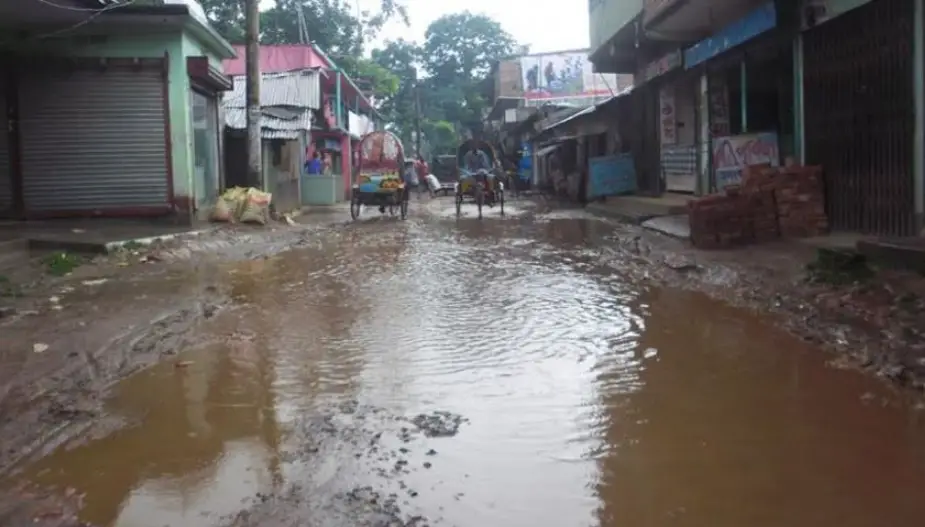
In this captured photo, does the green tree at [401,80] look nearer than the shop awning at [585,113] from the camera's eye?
No

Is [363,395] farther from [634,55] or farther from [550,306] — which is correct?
[634,55]

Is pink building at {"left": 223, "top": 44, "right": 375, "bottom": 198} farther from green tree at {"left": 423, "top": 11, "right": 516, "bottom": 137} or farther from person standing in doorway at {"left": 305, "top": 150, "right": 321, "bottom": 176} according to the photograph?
green tree at {"left": 423, "top": 11, "right": 516, "bottom": 137}

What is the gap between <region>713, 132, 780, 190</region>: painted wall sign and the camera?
14562 millimetres

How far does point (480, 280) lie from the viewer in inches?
406

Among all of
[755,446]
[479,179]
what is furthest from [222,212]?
[755,446]

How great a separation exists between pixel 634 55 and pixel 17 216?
50.6 ft

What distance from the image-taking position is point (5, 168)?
15.7m

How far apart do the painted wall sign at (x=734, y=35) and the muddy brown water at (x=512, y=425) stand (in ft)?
21.4

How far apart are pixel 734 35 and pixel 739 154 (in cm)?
218

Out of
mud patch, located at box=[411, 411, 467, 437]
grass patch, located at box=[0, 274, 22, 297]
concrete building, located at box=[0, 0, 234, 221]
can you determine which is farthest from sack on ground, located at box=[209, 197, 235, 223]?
mud patch, located at box=[411, 411, 467, 437]

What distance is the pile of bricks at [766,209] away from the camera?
11328 mm

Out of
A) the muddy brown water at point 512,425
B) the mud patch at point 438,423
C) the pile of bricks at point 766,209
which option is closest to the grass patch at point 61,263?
the muddy brown water at point 512,425

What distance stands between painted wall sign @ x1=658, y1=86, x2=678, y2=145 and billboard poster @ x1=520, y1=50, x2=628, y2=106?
94.8 ft

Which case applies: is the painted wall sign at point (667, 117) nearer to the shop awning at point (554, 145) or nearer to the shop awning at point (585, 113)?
the shop awning at point (585, 113)
